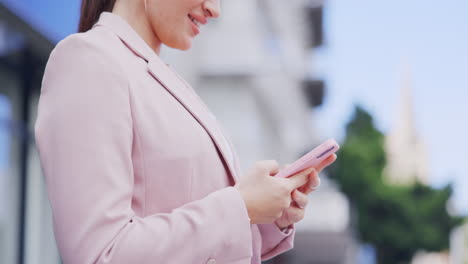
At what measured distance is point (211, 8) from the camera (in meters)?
1.74

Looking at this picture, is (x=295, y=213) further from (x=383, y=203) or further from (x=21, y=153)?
(x=383, y=203)

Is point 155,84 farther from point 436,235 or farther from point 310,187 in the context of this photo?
point 436,235

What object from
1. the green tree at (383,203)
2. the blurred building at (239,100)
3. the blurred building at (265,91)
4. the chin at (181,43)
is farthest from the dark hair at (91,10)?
the green tree at (383,203)

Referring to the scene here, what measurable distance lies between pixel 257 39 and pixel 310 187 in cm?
1504

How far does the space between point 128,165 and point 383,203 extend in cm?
2196

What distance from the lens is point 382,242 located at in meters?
23.0

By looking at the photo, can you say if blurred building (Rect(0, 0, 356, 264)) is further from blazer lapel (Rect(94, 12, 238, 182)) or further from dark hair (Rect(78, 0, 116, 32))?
blazer lapel (Rect(94, 12, 238, 182))

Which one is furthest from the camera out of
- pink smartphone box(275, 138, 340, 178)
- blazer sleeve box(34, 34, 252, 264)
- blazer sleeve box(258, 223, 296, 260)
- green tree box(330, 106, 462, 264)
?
green tree box(330, 106, 462, 264)

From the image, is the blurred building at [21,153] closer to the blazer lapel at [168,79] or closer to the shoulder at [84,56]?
the blazer lapel at [168,79]

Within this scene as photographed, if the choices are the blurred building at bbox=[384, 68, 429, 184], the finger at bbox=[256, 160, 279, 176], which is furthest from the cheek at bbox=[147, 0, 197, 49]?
the blurred building at bbox=[384, 68, 429, 184]

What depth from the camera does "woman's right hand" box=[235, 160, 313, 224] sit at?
1510 millimetres

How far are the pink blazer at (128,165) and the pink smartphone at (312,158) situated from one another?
15 centimetres

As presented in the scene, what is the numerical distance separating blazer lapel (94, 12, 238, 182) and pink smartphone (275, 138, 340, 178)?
0.14 meters

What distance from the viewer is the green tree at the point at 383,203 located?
21969 millimetres
